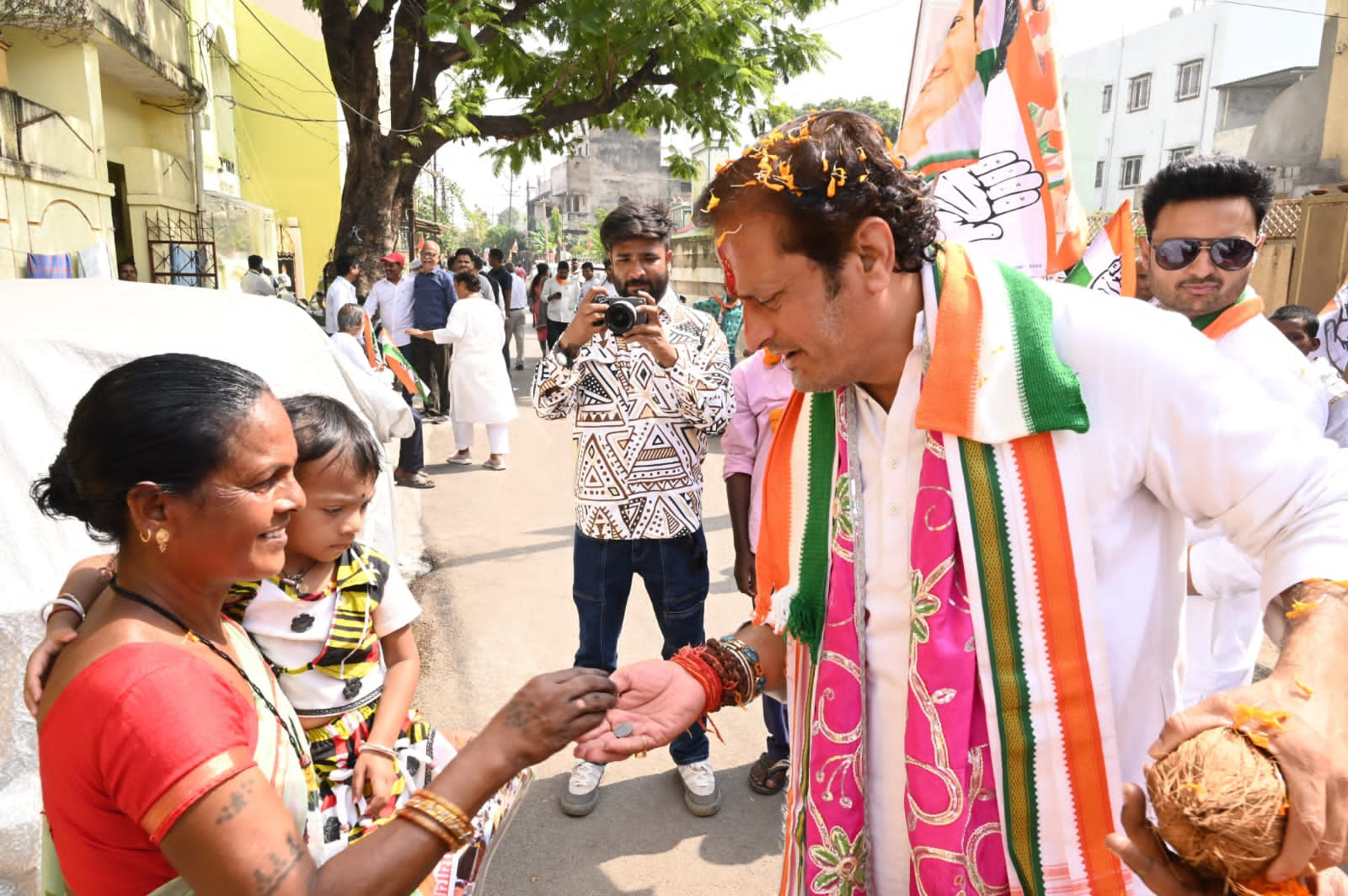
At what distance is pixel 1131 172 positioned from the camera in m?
31.1

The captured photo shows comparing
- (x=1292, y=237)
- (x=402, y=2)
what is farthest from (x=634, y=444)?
(x=1292, y=237)

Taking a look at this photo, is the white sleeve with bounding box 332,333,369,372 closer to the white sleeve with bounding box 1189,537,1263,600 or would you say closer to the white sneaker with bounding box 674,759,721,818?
the white sneaker with bounding box 674,759,721,818

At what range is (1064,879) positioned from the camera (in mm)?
1310

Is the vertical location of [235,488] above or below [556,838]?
above

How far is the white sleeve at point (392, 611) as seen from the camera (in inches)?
79.7

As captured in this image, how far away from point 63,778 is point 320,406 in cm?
91

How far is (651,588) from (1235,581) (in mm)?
1858

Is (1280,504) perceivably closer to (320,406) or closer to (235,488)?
(235,488)

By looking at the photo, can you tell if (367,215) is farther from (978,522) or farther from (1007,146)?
(978,522)

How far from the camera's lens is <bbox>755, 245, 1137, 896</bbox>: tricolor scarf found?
1300 millimetres

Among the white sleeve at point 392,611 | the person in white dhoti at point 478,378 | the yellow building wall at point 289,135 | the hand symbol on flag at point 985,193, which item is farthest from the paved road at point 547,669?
the yellow building wall at point 289,135

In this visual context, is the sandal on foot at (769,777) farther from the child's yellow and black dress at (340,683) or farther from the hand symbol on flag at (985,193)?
the hand symbol on flag at (985,193)

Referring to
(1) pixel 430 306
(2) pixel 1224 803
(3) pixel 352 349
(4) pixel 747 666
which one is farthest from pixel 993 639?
(1) pixel 430 306

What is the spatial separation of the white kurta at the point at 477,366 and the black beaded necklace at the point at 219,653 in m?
6.38
